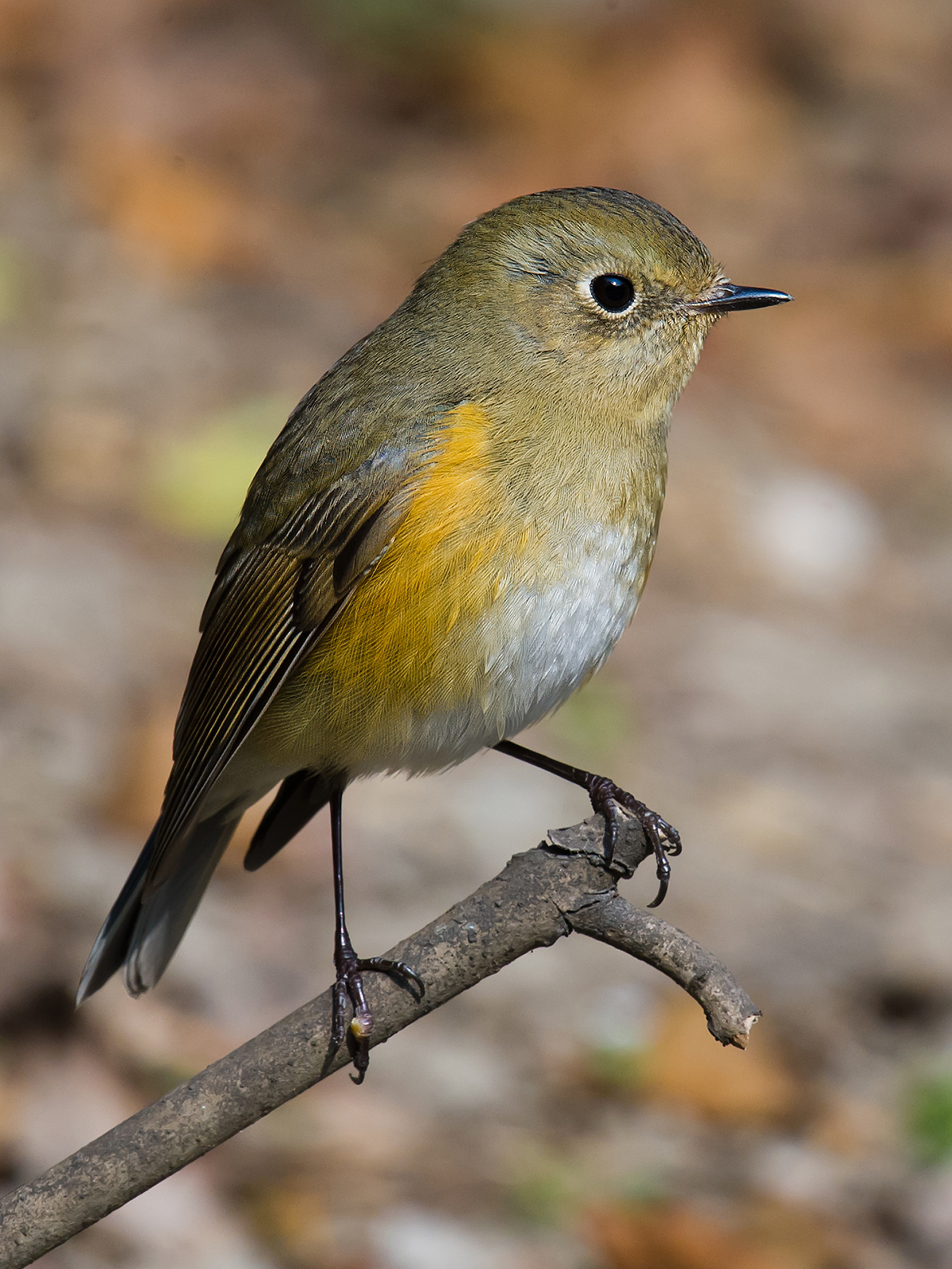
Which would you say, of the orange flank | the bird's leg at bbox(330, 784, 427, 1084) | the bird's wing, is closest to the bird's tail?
the bird's wing

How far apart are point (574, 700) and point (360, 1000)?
294 centimetres

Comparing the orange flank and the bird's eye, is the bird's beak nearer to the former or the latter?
the bird's eye

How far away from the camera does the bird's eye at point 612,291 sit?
319 cm

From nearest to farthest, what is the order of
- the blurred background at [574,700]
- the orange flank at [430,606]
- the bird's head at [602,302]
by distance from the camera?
the orange flank at [430,606]
the bird's head at [602,302]
the blurred background at [574,700]

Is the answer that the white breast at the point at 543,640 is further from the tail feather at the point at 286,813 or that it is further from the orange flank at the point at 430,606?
the tail feather at the point at 286,813

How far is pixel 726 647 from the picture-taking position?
5.98m

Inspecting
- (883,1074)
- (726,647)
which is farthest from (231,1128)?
(726,647)

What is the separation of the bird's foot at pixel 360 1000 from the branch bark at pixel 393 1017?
1 centimetres

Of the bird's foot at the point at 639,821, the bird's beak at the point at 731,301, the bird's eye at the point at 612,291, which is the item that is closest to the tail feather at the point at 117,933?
the bird's foot at the point at 639,821

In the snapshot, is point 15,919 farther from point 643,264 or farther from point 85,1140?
point 643,264

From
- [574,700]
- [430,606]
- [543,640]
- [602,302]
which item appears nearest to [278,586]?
[430,606]

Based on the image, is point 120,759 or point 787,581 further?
point 787,581

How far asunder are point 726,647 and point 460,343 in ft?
9.78

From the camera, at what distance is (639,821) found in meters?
2.60
